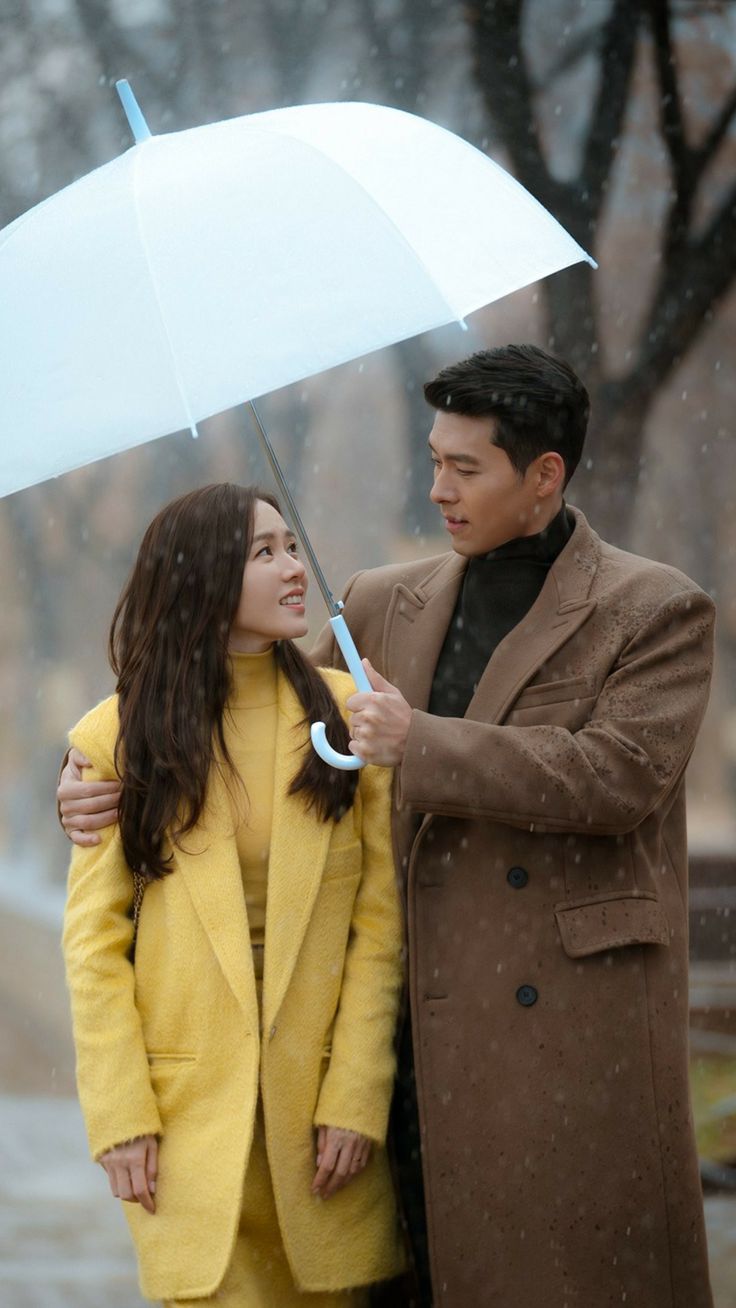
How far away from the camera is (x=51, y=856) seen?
13.4 m

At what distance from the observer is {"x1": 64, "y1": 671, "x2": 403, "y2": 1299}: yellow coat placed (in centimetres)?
319

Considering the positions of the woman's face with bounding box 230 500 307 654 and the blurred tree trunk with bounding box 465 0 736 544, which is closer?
the woman's face with bounding box 230 500 307 654

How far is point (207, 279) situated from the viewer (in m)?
2.84

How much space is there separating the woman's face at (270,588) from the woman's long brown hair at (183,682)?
0.06 ft

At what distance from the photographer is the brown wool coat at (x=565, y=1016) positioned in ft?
10.9

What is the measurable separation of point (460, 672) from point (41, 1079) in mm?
5612

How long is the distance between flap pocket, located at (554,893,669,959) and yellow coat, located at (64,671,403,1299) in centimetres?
37

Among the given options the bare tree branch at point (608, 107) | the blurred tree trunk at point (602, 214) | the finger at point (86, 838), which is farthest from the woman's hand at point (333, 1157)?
the bare tree branch at point (608, 107)

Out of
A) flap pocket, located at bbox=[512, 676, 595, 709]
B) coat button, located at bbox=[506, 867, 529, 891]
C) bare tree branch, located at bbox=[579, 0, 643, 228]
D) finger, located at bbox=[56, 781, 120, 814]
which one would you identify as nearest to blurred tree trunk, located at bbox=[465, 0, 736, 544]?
bare tree branch, located at bbox=[579, 0, 643, 228]

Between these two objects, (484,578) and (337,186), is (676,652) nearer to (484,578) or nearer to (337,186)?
(484,578)

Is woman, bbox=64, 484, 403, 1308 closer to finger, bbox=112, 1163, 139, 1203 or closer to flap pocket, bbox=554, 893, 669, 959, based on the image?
finger, bbox=112, 1163, 139, 1203

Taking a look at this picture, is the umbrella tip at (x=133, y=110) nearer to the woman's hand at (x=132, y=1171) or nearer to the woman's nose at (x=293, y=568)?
the woman's nose at (x=293, y=568)

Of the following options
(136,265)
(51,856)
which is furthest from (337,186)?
(51,856)

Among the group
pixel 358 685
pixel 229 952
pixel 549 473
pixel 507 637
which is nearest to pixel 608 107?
pixel 549 473
